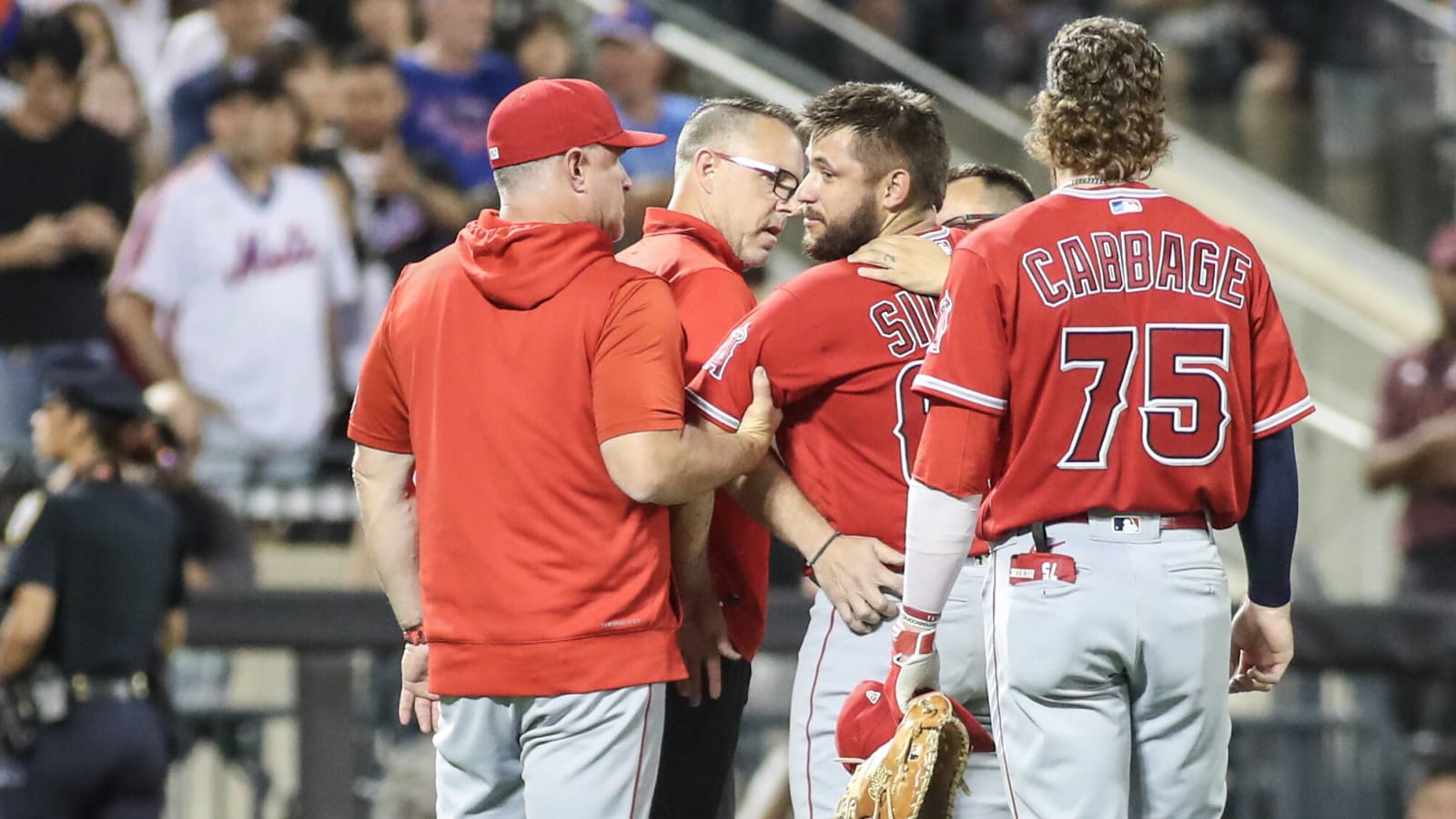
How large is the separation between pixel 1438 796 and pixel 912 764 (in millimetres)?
3210

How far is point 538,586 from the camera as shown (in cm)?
380

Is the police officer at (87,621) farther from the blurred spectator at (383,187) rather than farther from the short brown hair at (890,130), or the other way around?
the short brown hair at (890,130)

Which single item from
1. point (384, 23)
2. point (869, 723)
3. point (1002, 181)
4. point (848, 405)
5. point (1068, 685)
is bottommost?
point (869, 723)

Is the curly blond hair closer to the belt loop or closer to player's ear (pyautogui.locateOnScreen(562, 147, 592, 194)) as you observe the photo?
the belt loop

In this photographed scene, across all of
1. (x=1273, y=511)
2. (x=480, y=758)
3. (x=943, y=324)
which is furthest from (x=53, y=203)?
(x=1273, y=511)

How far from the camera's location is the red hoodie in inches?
149

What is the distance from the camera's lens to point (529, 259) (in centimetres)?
379

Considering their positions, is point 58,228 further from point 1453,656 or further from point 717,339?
point 1453,656

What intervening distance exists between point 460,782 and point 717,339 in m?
1.01

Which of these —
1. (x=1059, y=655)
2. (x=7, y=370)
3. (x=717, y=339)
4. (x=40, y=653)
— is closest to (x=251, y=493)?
(x=7, y=370)

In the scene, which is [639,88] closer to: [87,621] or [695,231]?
[87,621]

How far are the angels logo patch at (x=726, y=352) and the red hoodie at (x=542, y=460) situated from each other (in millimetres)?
182

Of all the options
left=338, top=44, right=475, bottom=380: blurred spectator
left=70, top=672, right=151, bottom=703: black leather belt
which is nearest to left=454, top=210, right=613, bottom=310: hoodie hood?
left=70, top=672, right=151, bottom=703: black leather belt

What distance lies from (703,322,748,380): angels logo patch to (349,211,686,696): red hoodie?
0.18 meters
